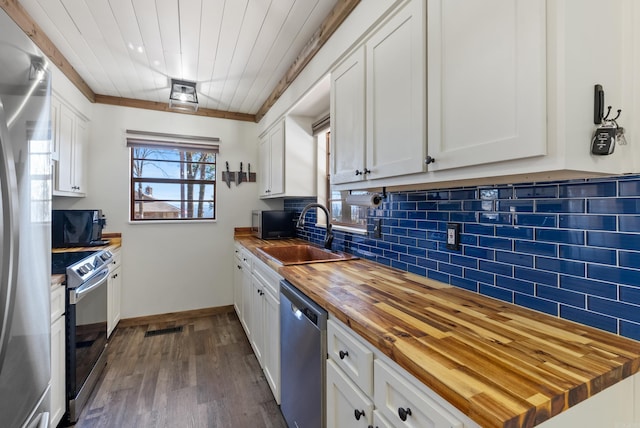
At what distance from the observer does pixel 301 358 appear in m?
1.38

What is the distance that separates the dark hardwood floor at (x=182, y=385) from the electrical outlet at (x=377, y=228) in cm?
128

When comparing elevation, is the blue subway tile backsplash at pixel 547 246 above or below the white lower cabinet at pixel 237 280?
above

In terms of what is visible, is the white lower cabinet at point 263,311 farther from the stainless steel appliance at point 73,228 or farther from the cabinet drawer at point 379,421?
the stainless steel appliance at point 73,228

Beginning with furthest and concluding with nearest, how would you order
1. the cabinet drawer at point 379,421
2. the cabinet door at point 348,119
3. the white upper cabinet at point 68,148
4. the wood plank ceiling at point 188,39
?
the white upper cabinet at point 68,148, the wood plank ceiling at point 188,39, the cabinet door at point 348,119, the cabinet drawer at point 379,421

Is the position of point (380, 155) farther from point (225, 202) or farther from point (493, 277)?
point (225, 202)

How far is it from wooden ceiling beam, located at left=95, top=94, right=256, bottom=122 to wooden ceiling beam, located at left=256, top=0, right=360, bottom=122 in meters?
0.86

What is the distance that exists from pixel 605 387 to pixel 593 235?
17.6 inches

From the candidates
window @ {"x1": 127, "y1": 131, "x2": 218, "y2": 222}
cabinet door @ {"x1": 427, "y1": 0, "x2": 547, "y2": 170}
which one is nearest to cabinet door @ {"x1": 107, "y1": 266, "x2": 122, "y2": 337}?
window @ {"x1": 127, "y1": 131, "x2": 218, "y2": 222}

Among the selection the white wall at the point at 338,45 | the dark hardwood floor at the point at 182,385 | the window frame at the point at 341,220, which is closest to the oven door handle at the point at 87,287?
the dark hardwood floor at the point at 182,385

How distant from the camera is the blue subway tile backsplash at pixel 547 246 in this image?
0.82m

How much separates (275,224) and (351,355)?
229cm

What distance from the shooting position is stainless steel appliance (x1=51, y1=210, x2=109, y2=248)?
8.34 feet

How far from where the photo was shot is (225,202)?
362 centimetres

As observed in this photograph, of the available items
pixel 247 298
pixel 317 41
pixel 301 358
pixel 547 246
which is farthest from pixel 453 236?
pixel 247 298
